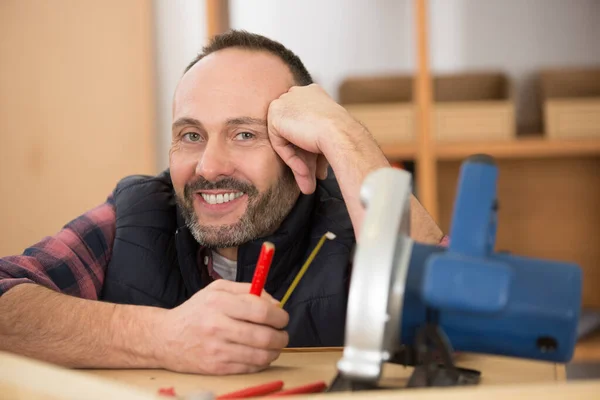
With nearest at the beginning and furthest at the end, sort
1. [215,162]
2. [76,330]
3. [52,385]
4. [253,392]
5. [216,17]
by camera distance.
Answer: [52,385], [253,392], [76,330], [215,162], [216,17]

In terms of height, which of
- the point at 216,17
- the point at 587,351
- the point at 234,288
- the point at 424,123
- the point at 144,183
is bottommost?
the point at 587,351

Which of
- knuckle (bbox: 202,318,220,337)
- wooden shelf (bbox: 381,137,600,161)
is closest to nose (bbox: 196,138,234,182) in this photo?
knuckle (bbox: 202,318,220,337)

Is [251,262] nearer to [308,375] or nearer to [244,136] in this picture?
[244,136]

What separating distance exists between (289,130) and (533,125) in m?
1.67

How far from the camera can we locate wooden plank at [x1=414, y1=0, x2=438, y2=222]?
265 cm

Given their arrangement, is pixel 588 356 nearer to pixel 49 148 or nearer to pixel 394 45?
pixel 394 45

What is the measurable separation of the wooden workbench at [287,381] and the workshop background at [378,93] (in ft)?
5.13

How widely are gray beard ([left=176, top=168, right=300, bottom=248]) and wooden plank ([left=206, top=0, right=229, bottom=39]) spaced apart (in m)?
1.24

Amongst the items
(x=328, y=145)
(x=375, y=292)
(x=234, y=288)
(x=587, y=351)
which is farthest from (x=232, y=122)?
(x=587, y=351)

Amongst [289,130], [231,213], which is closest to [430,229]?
[289,130]

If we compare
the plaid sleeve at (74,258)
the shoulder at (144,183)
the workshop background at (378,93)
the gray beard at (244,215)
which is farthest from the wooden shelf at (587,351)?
the plaid sleeve at (74,258)

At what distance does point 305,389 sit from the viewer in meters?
0.99

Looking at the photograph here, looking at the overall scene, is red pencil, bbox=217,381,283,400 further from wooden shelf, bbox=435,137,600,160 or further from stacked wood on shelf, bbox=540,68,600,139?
stacked wood on shelf, bbox=540,68,600,139

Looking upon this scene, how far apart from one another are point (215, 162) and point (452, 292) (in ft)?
2.74
